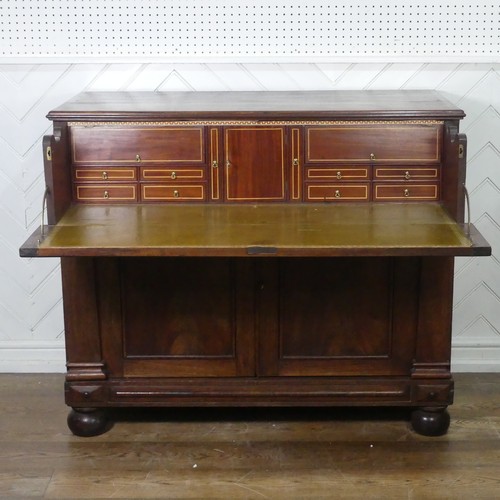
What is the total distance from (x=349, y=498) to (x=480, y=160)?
156 centimetres

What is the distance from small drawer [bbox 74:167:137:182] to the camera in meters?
3.44

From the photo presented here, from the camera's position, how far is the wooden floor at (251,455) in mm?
3246

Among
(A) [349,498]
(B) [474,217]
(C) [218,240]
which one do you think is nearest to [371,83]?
(B) [474,217]

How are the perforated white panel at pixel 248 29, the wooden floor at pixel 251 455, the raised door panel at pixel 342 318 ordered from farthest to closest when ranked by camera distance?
the perforated white panel at pixel 248 29, the raised door panel at pixel 342 318, the wooden floor at pixel 251 455

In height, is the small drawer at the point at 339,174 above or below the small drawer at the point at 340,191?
above

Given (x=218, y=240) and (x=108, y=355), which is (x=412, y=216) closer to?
(x=218, y=240)

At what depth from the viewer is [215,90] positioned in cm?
395

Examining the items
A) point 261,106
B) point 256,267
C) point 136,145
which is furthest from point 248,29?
point 256,267

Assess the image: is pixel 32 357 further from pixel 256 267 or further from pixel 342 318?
pixel 342 318

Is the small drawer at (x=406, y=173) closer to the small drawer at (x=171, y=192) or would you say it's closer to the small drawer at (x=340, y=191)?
the small drawer at (x=340, y=191)

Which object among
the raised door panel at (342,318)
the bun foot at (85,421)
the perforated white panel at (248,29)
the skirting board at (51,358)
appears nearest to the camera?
the raised door panel at (342,318)

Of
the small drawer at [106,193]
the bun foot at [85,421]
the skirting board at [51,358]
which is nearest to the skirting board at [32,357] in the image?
the skirting board at [51,358]

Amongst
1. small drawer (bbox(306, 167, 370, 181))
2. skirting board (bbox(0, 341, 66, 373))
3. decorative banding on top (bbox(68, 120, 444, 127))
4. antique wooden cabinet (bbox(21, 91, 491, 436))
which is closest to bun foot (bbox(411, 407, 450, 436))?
antique wooden cabinet (bbox(21, 91, 491, 436))

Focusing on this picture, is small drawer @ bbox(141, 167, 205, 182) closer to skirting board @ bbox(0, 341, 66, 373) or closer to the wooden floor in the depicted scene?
the wooden floor
